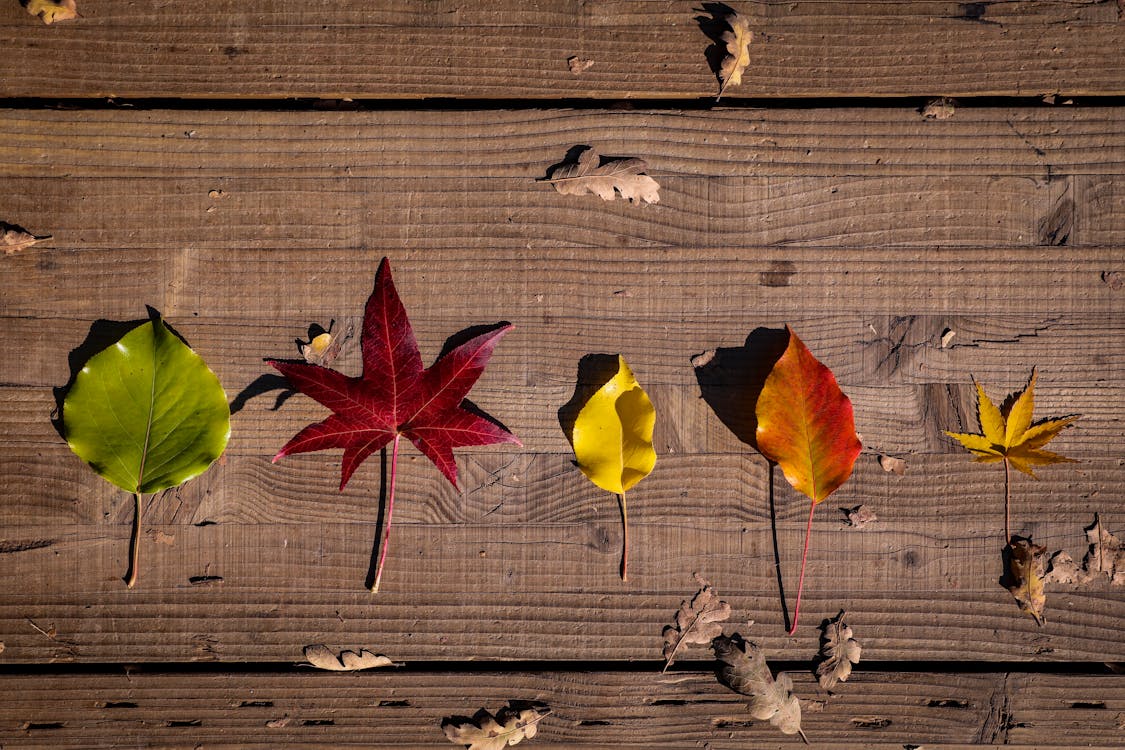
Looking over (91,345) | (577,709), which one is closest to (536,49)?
(91,345)

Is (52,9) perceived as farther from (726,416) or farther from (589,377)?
(726,416)

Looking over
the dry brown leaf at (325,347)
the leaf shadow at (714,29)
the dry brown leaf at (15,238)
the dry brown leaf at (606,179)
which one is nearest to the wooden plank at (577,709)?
the dry brown leaf at (325,347)

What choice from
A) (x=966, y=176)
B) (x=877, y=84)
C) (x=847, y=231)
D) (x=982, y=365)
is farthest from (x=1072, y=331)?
(x=877, y=84)

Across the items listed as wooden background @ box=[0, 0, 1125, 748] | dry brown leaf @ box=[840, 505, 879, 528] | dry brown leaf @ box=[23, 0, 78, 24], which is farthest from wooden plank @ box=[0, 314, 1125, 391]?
dry brown leaf @ box=[23, 0, 78, 24]

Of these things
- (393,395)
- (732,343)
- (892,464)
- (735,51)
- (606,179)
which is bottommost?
(892,464)

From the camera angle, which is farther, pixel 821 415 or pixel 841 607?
pixel 841 607

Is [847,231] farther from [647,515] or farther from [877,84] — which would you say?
[647,515]

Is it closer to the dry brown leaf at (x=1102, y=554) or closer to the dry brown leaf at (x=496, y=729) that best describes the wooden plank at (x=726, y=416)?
the dry brown leaf at (x=1102, y=554)
